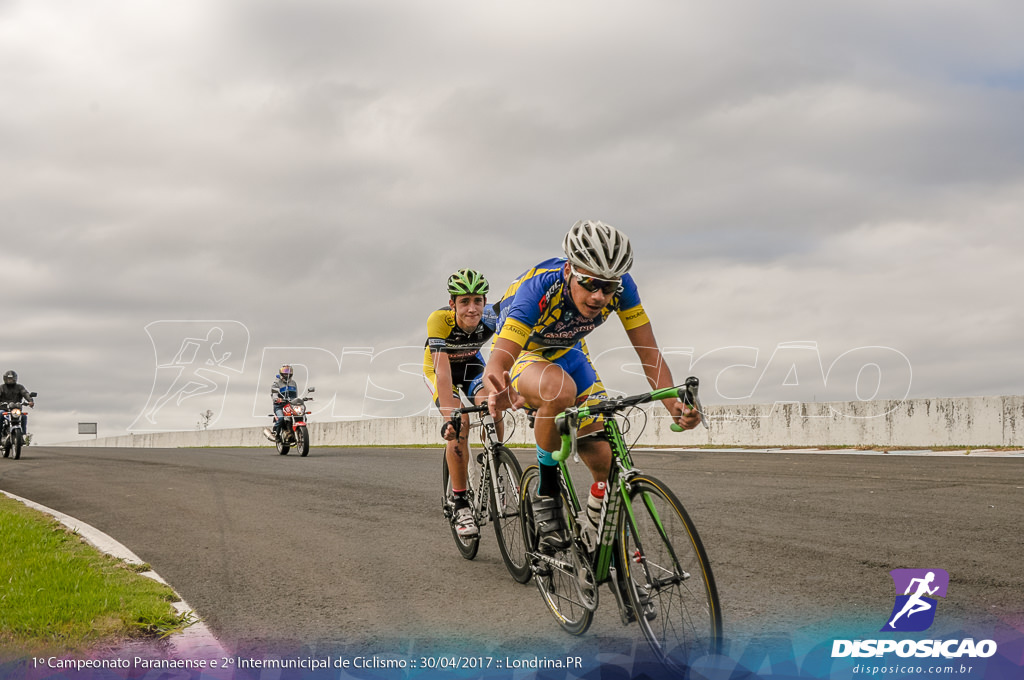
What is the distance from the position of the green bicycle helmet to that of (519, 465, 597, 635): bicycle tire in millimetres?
1687

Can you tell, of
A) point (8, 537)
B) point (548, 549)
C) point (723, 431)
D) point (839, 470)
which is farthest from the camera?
point (723, 431)

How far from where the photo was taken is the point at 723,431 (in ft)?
73.7

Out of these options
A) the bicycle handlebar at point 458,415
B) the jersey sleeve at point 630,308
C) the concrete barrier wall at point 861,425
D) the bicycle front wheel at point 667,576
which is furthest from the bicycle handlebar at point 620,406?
the concrete barrier wall at point 861,425

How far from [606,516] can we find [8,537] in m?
6.15

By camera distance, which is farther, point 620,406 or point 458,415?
point 458,415

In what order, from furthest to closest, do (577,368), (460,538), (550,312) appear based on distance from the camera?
(460,538)
(577,368)
(550,312)

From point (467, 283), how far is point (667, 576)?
10.4 ft

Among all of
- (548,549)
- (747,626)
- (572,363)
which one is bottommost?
(747,626)

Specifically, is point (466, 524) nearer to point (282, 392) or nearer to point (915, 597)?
point (915, 597)

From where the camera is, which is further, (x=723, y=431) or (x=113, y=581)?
(x=723, y=431)

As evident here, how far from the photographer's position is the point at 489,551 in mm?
7297

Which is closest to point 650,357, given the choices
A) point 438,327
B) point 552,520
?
point 552,520

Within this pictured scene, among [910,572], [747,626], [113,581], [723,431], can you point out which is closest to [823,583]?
[910,572]

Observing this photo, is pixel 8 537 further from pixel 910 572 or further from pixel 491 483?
pixel 910 572
